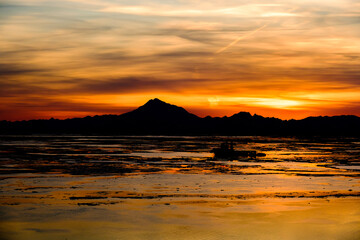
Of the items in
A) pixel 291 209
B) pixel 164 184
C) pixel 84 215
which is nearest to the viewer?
pixel 84 215

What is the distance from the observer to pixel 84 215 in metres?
19.7

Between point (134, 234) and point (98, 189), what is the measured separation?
10.8m

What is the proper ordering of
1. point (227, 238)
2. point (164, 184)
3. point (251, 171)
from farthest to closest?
1. point (251, 171)
2. point (164, 184)
3. point (227, 238)

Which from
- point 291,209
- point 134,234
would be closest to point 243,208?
point 291,209

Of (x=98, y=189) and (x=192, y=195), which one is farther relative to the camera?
(x=98, y=189)

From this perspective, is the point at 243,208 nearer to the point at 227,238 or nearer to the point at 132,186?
the point at 227,238

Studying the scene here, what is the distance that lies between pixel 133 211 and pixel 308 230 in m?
7.52

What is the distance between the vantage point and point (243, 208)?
70.7ft

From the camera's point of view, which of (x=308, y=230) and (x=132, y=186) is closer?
(x=308, y=230)

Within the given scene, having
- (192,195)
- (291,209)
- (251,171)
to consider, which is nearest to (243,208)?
(291,209)

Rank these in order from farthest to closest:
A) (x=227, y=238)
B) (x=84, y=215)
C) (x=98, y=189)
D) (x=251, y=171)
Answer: (x=251, y=171) → (x=98, y=189) → (x=84, y=215) → (x=227, y=238)

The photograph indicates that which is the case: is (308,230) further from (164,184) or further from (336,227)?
(164,184)

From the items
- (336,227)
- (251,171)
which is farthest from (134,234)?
(251,171)

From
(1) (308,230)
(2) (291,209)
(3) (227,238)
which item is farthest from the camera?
(2) (291,209)
